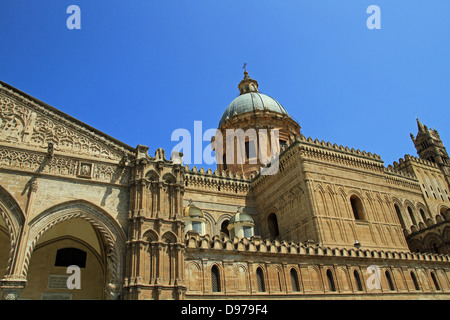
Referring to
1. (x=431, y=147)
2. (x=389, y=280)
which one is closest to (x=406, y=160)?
(x=431, y=147)

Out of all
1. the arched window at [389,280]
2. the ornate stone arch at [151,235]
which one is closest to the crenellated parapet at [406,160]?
the arched window at [389,280]

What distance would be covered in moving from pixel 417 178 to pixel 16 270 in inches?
1414

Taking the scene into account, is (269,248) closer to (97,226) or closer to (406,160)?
(97,226)

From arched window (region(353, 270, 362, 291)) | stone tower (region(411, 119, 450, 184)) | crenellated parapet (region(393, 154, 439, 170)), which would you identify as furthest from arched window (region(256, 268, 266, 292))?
stone tower (region(411, 119, 450, 184))

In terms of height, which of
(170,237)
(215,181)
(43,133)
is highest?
(215,181)

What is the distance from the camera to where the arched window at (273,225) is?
26.1 meters

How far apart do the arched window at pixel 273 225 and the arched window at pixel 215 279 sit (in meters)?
10.9

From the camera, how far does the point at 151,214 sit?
48.7 ft

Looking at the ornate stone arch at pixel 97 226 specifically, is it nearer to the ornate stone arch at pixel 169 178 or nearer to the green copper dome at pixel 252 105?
the ornate stone arch at pixel 169 178

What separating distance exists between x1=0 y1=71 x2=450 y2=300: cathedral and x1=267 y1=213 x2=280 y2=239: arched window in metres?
0.08

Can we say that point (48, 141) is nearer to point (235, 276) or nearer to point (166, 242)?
point (166, 242)

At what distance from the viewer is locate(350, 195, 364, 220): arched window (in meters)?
24.7

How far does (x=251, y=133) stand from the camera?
34.8 meters

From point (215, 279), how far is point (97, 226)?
559 cm
